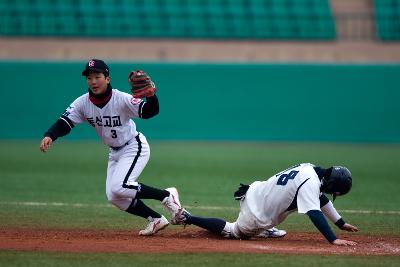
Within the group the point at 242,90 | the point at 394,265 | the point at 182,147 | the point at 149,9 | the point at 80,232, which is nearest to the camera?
the point at 394,265

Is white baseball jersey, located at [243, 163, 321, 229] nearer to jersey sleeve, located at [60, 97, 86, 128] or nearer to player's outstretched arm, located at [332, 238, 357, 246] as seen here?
player's outstretched arm, located at [332, 238, 357, 246]

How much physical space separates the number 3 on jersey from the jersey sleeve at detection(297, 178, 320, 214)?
23cm

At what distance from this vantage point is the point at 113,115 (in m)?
9.09

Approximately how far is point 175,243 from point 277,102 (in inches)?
590

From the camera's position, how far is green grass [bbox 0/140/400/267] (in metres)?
7.63

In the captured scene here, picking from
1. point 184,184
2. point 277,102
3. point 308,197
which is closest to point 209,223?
point 308,197

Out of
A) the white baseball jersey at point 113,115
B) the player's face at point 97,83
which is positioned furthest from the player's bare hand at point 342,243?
the player's face at point 97,83

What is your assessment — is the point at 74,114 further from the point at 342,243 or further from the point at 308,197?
the point at 342,243

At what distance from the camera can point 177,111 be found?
2309 centimetres

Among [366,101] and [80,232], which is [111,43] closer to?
[366,101]

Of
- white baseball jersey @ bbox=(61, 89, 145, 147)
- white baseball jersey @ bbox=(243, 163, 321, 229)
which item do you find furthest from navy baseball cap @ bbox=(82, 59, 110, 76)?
white baseball jersey @ bbox=(243, 163, 321, 229)

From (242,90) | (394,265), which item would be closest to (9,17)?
(242,90)

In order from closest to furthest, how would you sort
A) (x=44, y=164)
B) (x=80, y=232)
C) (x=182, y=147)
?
(x=80, y=232) < (x=44, y=164) < (x=182, y=147)

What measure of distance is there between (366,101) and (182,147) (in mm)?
5298
